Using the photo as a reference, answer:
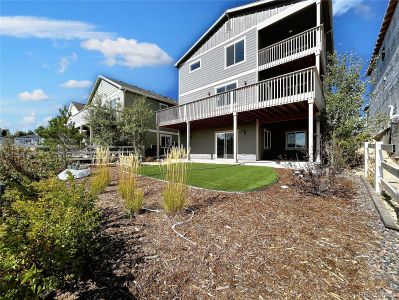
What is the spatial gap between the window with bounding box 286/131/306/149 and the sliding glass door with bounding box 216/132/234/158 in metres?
4.15

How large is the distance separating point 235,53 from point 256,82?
3.87m

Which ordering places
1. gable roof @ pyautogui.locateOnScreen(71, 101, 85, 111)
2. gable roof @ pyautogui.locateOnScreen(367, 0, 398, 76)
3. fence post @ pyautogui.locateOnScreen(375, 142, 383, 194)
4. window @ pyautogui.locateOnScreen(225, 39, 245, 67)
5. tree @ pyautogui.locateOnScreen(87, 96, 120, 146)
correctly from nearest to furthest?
fence post @ pyautogui.locateOnScreen(375, 142, 383, 194) < gable roof @ pyautogui.locateOnScreen(367, 0, 398, 76) < window @ pyautogui.locateOnScreen(225, 39, 245, 67) < tree @ pyautogui.locateOnScreen(87, 96, 120, 146) < gable roof @ pyautogui.locateOnScreen(71, 101, 85, 111)

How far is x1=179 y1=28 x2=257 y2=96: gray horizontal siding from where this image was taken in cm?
1382

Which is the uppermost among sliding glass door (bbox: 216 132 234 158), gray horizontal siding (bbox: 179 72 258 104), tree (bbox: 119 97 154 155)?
gray horizontal siding (bbox: 179 72 258 104)

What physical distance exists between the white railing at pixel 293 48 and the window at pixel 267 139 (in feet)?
14.3

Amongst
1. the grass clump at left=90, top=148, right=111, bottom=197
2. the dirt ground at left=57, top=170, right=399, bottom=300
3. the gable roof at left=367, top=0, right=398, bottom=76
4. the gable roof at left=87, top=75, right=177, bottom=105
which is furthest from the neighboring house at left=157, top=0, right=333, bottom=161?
the grass clump at left=90, top=148, right=111, bottom=197

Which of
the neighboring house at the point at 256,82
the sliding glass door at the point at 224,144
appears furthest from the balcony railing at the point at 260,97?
the sliding glass door at the point at 224,144

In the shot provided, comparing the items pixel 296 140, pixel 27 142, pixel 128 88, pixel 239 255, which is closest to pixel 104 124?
pixel 128 88

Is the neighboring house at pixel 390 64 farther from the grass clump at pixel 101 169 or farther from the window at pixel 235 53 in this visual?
the grass clump at pixel 101 169

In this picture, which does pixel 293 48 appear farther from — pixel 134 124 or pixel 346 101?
pixel 134 124

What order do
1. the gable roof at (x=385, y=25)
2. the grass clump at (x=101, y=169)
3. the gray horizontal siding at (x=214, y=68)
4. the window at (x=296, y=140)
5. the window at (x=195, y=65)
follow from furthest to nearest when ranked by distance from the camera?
the window at (x=195, y=65) < the window at (x=296, y=140) < the gray horizontal siding at (x=214, y=68) < the gable roof at (x=385, y=25) < the grass clump at (x=101, y=169)

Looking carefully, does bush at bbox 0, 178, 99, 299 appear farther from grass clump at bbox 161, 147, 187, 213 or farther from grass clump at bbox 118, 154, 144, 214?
grass clump at bbox 161, 147, 187, 213

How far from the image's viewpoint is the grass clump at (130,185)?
397 centimetres

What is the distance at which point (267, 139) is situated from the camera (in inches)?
599
